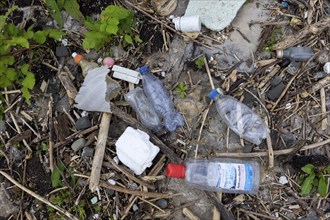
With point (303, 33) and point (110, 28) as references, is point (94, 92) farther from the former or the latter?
point (303, 33)

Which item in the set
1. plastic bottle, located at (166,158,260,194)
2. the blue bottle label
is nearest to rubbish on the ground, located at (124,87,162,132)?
plastic bottle, located at (166,158,260,194)

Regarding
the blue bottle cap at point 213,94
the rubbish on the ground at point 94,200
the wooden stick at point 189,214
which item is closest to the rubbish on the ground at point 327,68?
the blue bottle cap at point 213,94

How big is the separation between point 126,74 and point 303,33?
4.76 ft

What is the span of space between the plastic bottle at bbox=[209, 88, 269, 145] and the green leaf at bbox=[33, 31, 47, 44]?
1381 millimetres

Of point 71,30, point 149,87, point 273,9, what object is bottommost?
point 149,87

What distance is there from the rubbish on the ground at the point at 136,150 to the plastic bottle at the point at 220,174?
0.21 metres

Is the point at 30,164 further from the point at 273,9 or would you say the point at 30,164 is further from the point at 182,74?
the point at 273,9

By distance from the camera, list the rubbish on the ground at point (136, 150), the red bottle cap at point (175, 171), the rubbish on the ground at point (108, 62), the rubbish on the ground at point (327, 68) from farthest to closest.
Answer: the rubbish on the ground at point (108, 62)
the rubbish on the ground at point (327, 68)
the rubbish on the ground at point (136, 150)
the red bottle cap at point (175, 171)

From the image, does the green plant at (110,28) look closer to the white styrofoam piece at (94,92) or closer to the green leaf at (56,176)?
the white styrofoam piece at (94,92)

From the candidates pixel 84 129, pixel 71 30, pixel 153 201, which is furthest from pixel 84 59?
pixel 153 201

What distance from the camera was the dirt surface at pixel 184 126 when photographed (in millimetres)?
3246

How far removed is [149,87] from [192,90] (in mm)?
350

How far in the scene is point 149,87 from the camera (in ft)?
11.0

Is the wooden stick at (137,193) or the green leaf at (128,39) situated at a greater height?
the green leaf at (128,39)
